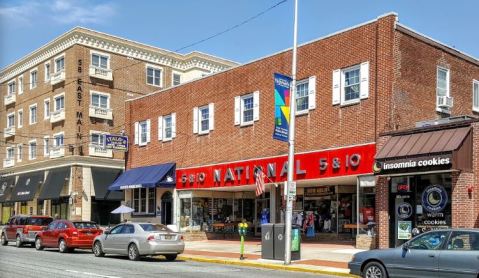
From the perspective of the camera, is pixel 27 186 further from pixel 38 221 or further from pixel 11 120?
pixel 38 221

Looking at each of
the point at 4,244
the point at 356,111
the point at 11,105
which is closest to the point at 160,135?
the point at 4,244

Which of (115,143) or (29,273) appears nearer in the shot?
(29,273)

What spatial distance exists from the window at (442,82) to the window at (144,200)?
17.9 metres

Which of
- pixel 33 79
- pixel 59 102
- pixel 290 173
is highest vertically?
pixel 33 79

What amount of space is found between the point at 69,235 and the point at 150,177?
33.3 feet

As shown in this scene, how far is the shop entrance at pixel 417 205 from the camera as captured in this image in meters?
20.6

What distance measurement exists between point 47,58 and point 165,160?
20543 millimetres

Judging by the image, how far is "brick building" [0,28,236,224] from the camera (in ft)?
150

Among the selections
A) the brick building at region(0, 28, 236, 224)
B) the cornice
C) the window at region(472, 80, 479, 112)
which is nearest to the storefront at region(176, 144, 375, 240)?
the window at region(472, 80, 479, 112)

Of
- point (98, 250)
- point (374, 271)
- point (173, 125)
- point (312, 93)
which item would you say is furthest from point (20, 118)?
point (374, 271)

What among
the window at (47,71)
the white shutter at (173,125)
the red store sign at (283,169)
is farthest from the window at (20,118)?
the red store sign at (283,169)

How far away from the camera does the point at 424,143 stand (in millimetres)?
20859

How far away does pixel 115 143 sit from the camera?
36938 mm

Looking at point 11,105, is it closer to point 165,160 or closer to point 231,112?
point 165,160
